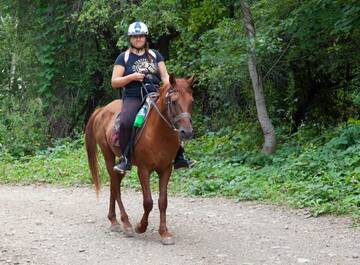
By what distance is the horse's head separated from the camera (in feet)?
23.3

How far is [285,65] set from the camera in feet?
50.6

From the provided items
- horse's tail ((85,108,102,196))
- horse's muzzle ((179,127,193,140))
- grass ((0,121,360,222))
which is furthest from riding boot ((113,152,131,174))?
grass ((0,121,360,222))

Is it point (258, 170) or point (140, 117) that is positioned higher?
point (140, 117)

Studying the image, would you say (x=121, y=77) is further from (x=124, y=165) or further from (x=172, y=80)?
(x=124, y=165)

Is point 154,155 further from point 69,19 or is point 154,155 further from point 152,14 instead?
point 69,19

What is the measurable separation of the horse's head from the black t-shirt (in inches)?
31.7

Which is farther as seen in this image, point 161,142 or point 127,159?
point 127,159

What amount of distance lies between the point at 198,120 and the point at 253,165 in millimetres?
6808

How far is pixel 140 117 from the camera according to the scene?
26.2 ft

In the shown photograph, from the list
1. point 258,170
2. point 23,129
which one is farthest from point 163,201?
point 23,129

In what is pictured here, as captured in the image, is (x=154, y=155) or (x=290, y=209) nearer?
(x=154, y=155)

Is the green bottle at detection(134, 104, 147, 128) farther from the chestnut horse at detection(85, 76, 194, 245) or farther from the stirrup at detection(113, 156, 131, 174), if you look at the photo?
the stirrup at detection(113, 156, 131, 174)

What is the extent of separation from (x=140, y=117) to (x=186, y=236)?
5.58 feet

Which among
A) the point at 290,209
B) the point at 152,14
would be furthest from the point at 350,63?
the point at 290,209
